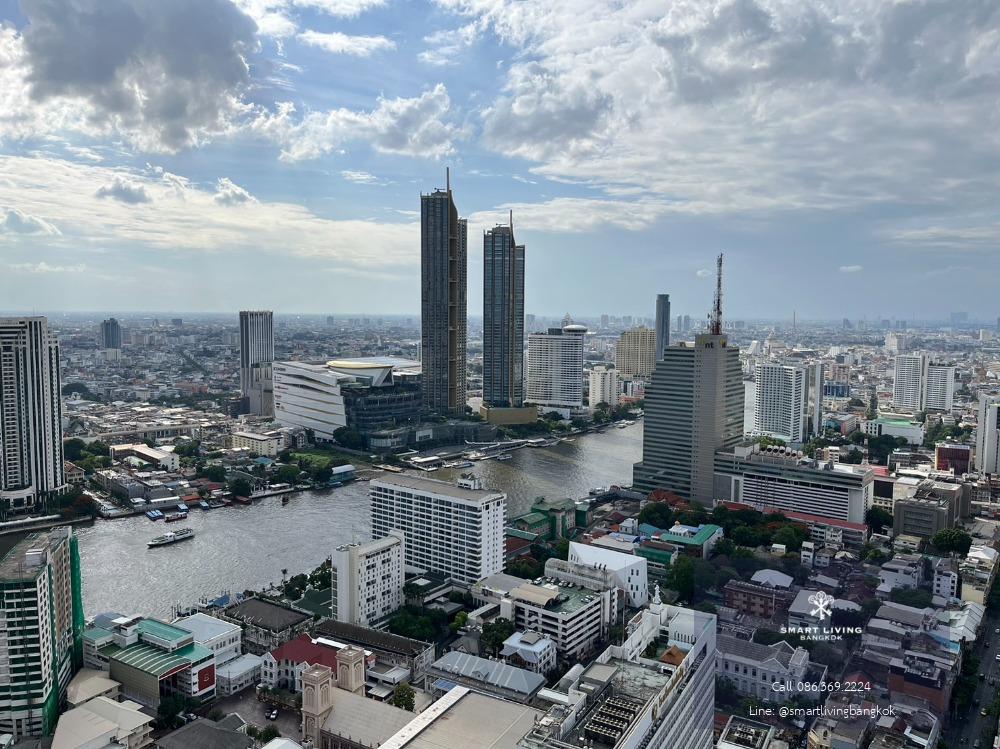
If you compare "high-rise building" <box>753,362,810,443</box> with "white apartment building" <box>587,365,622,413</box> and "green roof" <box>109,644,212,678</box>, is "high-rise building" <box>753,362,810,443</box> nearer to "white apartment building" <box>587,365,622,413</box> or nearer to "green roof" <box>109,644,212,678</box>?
"white apartment building" <box>587,365,622,413</box>

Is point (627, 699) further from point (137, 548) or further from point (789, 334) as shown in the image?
point (789, 334)

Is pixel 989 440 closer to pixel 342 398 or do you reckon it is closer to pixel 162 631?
pixel 342 398

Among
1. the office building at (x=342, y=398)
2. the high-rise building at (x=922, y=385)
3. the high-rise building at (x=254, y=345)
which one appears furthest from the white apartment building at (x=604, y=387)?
the high-rise building at (x=254, y=345)

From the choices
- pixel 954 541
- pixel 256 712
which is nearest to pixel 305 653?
pixel 256 712

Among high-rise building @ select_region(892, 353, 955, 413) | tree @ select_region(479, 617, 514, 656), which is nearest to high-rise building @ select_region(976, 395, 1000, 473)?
high-rise building @ select_region(892, 353, 955, 413)

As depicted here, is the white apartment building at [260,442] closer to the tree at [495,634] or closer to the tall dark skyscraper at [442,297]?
the tall dark skyscraper at [442,297]

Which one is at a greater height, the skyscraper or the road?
the skyscraper
